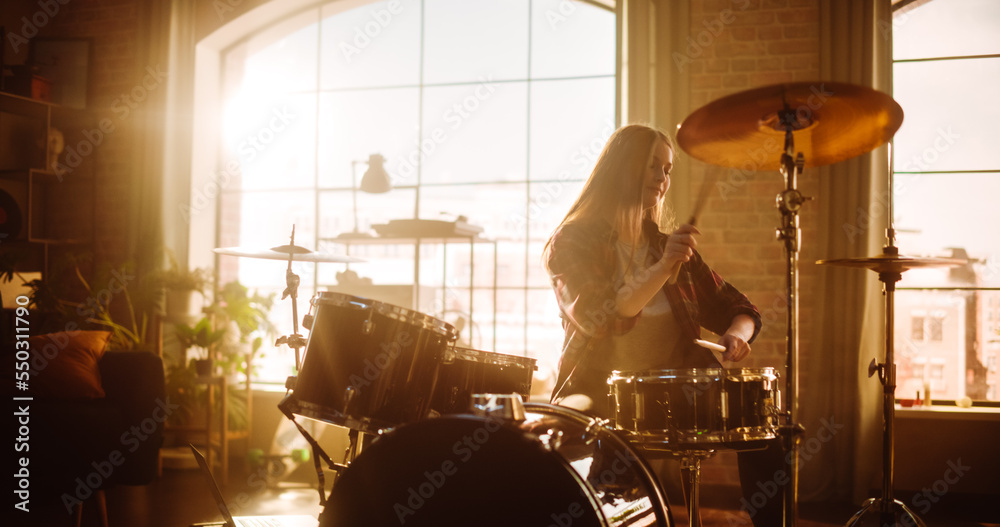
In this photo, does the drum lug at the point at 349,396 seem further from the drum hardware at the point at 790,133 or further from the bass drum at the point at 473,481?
the drum hardware at the point at 790,133

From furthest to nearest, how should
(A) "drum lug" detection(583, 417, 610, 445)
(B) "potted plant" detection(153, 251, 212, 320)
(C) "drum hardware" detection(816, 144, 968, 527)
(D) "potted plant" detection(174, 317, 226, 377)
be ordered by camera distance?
(B) "potted plant" detection(153, 251, 212, 320), (D) "potted plant" detection(174, 317, 226, 377), (C) "drum hardware" detection(816, 144, 968, 527), (A) "drum lug" detection(583, 417, 610, 445)

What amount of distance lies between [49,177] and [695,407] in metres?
4.50

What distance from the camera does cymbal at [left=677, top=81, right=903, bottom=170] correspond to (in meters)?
1.63

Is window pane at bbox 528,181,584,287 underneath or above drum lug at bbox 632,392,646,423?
above

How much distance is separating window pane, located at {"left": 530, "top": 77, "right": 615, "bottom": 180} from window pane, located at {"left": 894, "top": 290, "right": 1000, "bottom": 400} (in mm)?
1811

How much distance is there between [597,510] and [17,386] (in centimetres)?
253

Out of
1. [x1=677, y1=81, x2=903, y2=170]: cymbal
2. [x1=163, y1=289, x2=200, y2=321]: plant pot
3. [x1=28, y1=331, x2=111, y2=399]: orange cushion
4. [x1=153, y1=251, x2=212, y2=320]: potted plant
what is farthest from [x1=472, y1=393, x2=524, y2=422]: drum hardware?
[x1=163, y1=289, x2=200, y2=321]: plant pot

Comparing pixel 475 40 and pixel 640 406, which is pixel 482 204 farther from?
pixel 640 406

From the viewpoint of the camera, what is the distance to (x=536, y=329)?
4.26 m

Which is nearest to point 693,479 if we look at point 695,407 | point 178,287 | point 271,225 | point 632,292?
point 695,407

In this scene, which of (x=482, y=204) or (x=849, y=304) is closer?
(x=849, y=304)

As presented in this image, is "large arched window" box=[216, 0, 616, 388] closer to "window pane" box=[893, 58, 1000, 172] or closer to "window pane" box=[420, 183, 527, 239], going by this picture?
"window pane" box=[420, 183, 527, 239]

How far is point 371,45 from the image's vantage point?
4609 millimetres

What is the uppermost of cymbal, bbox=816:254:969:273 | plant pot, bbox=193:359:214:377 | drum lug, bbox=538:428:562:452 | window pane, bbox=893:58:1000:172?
window pane, bbox=893:58:1000:172
